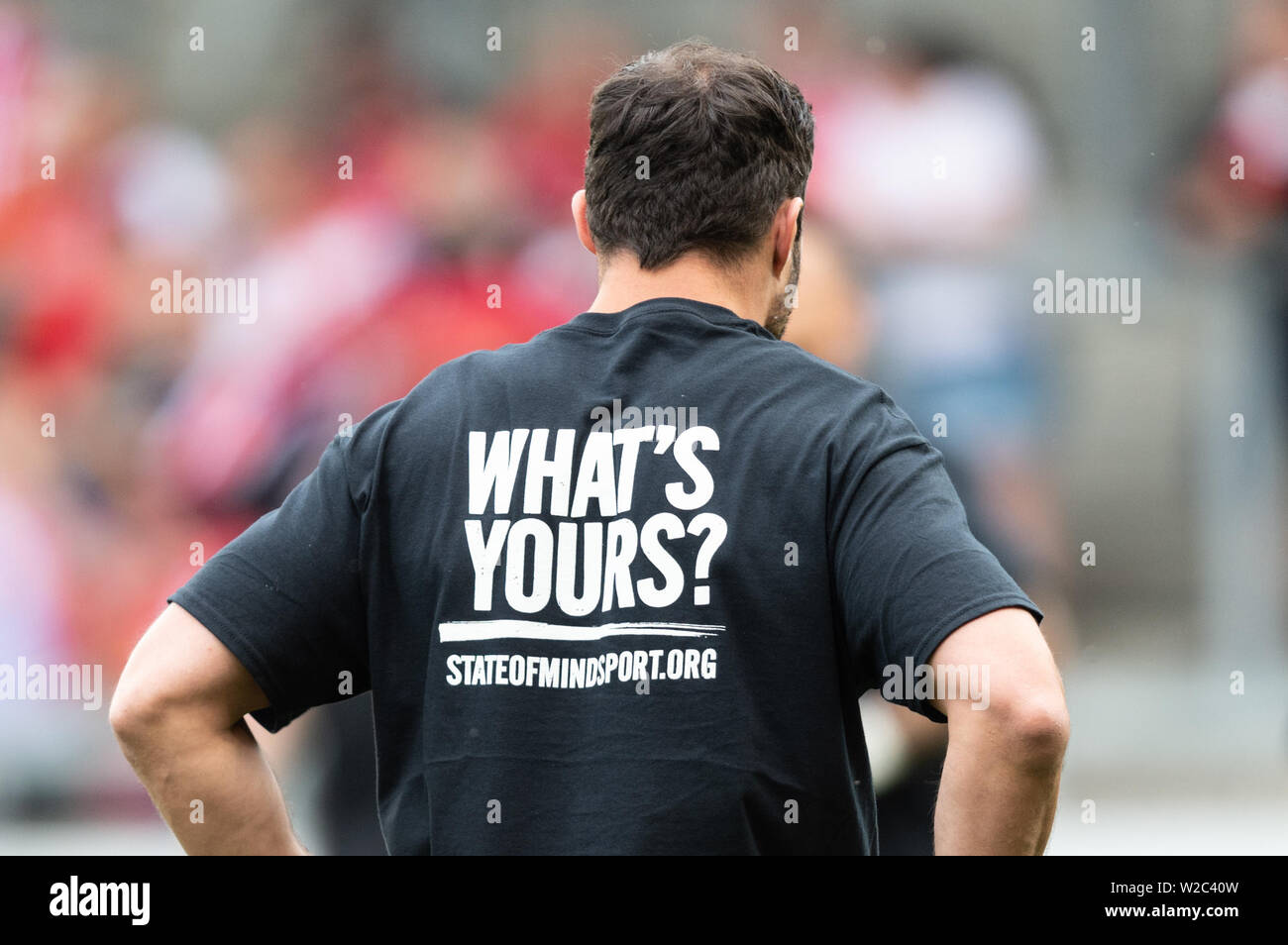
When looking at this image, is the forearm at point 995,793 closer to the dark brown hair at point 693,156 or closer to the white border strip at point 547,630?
the white border strip at point 547,630

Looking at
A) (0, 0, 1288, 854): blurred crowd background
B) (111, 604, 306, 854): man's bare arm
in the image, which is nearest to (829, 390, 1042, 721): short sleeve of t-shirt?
(111, 604, 306, 854): man's bare arm

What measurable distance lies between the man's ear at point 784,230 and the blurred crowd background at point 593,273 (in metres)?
2.58

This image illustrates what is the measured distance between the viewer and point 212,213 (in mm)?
4590

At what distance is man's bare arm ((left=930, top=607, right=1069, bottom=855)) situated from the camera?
4.13 ft

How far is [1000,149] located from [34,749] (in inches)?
151

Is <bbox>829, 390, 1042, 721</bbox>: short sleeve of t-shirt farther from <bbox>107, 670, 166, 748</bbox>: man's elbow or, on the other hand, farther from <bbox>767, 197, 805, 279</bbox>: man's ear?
<bbox>107, 670, 166, 748</bbox>: man's elbow

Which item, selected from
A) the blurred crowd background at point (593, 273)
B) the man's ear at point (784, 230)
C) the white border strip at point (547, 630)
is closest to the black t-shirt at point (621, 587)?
the white border strip at point (547, 630)

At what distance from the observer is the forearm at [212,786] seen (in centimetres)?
143

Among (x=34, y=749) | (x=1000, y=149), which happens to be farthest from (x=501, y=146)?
(x=34, y=749)

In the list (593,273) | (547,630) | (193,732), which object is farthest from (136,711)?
(593,273)

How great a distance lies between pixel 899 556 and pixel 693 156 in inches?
19.5

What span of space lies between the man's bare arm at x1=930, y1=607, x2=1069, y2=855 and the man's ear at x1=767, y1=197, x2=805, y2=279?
489 mm

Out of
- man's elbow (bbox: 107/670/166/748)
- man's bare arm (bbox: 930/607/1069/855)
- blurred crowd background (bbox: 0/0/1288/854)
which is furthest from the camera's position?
blurred crowd background (bbox: 0/0/1288/854)
